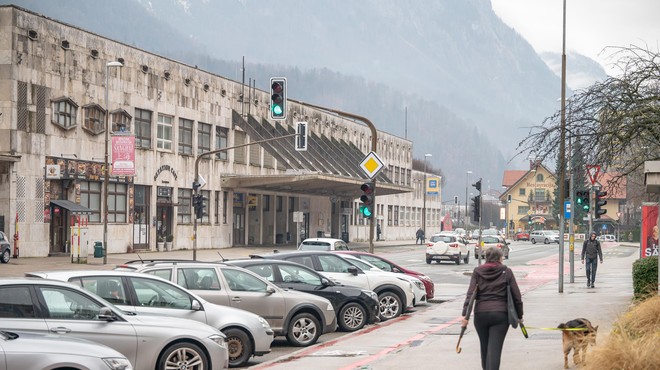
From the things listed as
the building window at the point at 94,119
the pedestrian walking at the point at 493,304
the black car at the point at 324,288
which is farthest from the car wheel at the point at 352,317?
the building window at the point at 94,119

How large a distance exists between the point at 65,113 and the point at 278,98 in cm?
2522

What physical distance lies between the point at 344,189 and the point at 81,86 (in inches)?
1300

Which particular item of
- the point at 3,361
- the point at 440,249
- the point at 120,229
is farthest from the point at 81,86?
the point at 3,361

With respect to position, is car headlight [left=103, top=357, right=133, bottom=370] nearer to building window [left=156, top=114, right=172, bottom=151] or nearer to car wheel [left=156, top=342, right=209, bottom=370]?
car wheel [left=156, top=342, right=209, bottom=370]

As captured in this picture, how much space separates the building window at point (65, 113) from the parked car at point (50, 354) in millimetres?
39492

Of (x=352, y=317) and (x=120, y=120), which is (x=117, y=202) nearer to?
(x=120, y=120)

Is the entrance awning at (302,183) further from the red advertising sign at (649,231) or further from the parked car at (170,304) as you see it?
the parked car at (170,304)

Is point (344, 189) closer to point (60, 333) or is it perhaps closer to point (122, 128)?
point (122, 128)

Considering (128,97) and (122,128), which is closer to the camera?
(122,128)

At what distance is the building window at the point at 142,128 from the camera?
55.8 m

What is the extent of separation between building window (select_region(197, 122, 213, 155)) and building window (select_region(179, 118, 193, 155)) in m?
0.98

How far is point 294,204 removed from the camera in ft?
→ 263

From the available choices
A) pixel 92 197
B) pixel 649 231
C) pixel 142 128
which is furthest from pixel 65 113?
pixel 649 231

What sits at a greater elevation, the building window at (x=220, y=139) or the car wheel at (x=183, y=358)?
the building window at (x=220, y=139)
